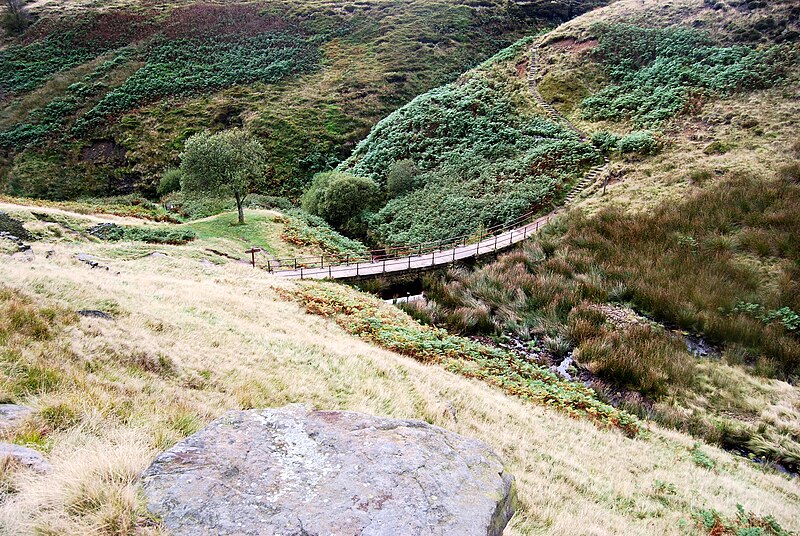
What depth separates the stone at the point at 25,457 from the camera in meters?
3.06

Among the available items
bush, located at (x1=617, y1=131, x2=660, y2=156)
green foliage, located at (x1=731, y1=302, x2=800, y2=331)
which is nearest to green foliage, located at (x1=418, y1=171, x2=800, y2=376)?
green foliage, located at (x1=731, y1=302, x2=800, y2=331)

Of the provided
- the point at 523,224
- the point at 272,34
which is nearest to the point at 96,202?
the point at 523,224

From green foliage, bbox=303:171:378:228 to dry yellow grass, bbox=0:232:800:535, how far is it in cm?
1726

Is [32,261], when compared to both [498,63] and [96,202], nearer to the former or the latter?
[96,202]

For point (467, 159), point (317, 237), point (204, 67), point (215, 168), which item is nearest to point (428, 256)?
point (317, 237)

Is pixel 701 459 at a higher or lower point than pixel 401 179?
lower

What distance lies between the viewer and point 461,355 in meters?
12.2

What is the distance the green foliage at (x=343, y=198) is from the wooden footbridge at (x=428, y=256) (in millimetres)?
5181

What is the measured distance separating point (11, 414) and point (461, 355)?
10037mm

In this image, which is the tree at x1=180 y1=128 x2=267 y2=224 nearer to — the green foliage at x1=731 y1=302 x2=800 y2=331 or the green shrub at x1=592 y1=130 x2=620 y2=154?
the green shrub at x1=592 y1=130 x2=620 y2=154

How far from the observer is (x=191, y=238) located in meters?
20.8

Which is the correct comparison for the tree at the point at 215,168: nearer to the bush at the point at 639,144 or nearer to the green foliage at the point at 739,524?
the bush at the point at 639,144

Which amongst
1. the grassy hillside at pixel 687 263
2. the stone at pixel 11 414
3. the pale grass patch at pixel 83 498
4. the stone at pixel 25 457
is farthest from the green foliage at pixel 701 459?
the stone at pixel 11 414

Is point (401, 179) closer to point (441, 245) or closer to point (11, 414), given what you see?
point (441, 245)
